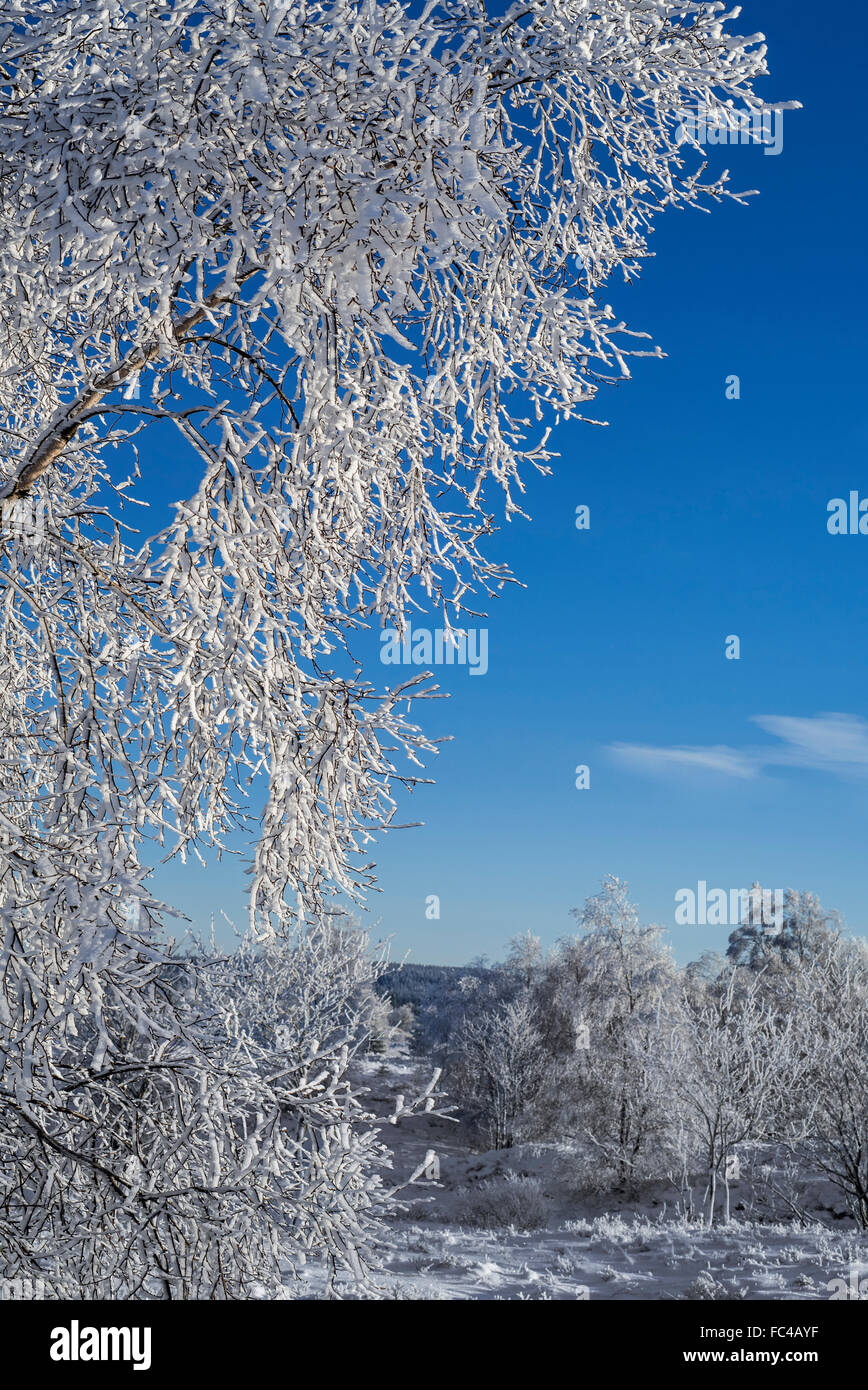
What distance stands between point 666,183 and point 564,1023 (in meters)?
32.4

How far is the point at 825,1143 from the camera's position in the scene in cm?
1903

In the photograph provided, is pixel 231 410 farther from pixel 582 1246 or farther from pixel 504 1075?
pixel 504 1075

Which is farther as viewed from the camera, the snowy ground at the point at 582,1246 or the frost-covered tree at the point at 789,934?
the frost-covered tree at the point at 789,934

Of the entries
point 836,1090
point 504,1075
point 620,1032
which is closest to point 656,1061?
point 620,1032

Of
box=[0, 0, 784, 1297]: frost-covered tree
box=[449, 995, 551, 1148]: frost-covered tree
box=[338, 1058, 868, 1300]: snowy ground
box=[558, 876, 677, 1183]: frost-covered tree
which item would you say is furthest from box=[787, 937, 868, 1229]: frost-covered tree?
box=[0, 0, 784, 1297]: frost-covered tree

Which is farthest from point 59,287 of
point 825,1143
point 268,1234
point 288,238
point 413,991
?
point 413,991

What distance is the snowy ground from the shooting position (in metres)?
13.4
